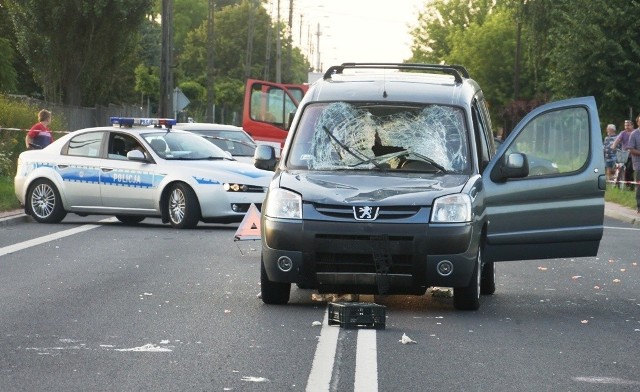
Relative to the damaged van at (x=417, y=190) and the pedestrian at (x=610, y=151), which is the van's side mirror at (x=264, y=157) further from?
the pedestrian at (x=610, y=151)

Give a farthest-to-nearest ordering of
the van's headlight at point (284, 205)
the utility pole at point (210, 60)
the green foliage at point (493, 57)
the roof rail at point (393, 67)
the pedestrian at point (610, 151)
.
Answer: the green foliage at point (493, 57)
the utility pole at point (210, 60)
the pedestrian at point (610, 151)
the roof rail at point (393, 67)
the van's headlight at point (284, 205)

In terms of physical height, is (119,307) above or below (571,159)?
below

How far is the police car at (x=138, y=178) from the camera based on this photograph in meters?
22.5

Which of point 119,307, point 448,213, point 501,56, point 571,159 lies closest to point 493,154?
point 571,159

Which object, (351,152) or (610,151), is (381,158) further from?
(610,151)

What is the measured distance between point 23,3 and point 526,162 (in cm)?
4441

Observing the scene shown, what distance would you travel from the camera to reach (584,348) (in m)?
10.3

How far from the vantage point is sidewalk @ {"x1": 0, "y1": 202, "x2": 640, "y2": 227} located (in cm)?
2419

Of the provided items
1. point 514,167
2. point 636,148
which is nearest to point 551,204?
point 514,167

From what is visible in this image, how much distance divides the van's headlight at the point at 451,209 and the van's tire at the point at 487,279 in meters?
1.89

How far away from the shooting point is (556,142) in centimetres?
1362

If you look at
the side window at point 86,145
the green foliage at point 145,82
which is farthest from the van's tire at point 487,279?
the green foliage at point 145,82

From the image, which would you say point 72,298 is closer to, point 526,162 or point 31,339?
point 31,339

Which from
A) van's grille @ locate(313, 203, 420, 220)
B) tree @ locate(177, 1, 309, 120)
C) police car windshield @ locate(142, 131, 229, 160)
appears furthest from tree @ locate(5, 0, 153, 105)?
tree @ locate(177, 1, 309, 120)
